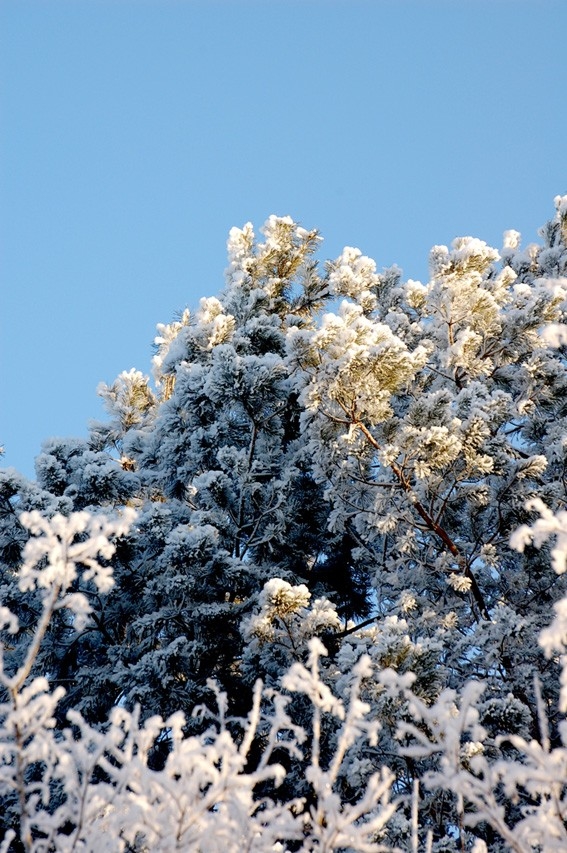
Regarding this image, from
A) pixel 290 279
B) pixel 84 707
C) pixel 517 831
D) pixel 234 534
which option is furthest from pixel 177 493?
pixel 517 831

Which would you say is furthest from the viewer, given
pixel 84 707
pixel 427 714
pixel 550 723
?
pixel 84 707

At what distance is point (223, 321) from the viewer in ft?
32.4

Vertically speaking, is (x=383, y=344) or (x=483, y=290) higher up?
(x=483, y=290)

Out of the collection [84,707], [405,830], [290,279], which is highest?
[290,279]

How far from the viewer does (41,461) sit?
9141 millimetres

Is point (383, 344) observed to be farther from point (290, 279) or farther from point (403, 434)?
point (290, 279)

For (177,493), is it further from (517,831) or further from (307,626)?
(517,831)

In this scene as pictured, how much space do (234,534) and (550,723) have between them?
3334mm

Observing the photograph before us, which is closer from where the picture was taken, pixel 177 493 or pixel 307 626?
pixel 307 626

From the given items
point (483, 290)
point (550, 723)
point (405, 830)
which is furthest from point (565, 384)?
point (405, 830)

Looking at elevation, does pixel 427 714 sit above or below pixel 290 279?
below

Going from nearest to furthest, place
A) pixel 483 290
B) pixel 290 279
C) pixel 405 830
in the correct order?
pixel 405 830, pixel 483 290, pixel 290 279

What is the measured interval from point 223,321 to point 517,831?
7.92m

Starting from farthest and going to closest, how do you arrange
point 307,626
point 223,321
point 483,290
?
point 223,321
point 483,290
point 307,626
